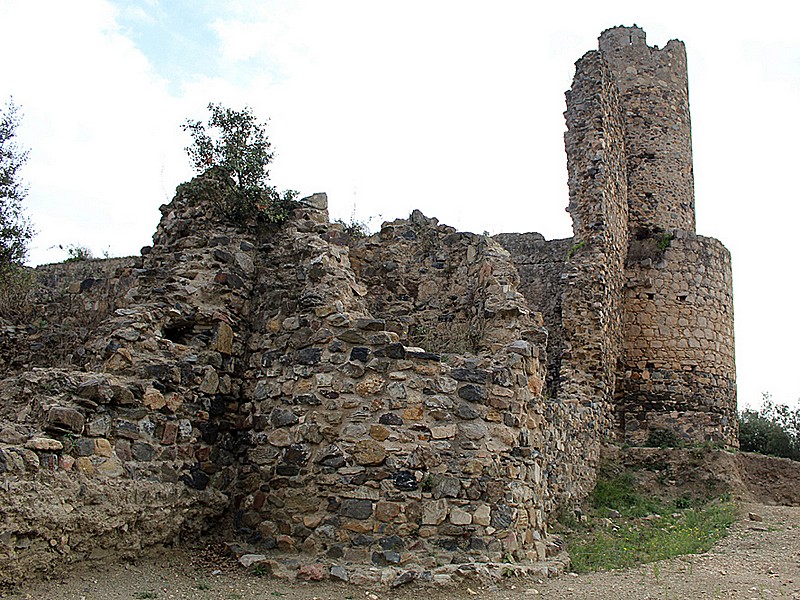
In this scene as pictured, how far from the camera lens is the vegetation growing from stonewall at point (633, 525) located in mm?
9336

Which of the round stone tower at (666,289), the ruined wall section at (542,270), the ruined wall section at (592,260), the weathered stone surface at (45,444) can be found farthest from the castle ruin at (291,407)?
the round stone tower at (666,289)

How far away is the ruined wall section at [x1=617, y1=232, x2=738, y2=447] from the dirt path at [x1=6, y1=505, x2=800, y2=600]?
8621mm

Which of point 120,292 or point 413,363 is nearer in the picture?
point 413,363

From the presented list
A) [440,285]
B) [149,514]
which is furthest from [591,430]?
[149,514]

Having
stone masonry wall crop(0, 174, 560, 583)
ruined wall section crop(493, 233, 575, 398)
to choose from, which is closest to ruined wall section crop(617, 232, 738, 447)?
ruined wall section crop(493, 233, 575, 398)

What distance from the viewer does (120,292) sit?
1149 cm

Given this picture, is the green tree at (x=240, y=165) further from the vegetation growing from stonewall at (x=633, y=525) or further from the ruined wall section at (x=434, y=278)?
the vegetation growing from stonewall at (x=633, y=525)

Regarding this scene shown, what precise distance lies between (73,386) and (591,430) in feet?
33.5

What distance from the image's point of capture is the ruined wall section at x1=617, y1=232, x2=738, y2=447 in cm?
1747

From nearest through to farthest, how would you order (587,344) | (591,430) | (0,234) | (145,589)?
(145,589) → (0,234) → (591,430) → (587,344)

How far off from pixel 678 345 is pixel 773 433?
253 inches

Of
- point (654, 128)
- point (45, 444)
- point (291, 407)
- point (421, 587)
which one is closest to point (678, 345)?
point (654, 128)

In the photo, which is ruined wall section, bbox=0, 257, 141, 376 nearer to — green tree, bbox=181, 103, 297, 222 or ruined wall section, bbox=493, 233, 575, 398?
green tree, bbox=181, 103, 297, 222

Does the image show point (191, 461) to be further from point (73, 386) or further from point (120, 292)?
point (120, 292)
